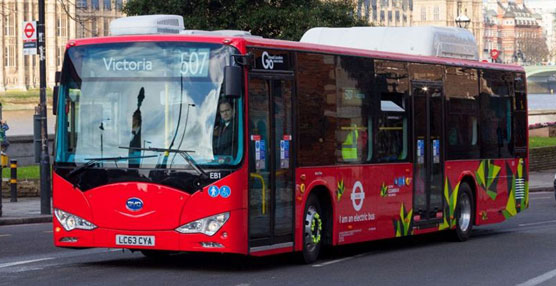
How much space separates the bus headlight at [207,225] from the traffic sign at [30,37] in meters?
12.2

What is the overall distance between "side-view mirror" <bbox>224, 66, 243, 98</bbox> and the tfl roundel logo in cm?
141

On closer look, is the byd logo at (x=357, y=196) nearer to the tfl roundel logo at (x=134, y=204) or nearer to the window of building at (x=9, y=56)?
the tfl roundel logo at (x=134, y=204)

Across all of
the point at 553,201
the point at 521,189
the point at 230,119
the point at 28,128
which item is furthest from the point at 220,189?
the point at 28,128

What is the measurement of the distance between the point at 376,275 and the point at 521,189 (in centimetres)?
835

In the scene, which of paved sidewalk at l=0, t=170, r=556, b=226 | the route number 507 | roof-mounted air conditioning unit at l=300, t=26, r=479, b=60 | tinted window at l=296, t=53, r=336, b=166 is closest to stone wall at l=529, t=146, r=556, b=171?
paved sidewalk at l=0, t=170, r=556, b=226

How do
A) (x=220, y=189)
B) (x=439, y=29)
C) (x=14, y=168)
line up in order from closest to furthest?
(x=220, y=189) < (x=439, y=29) < (x=14, y=168)

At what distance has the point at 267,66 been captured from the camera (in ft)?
45.6

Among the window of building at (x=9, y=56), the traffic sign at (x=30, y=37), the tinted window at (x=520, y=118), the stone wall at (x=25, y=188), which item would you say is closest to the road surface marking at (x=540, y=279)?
the tinted window at (x=520, y=118)

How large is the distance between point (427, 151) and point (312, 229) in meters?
3.84

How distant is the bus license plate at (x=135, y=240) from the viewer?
13320 mm

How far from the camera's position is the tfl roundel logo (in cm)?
1336

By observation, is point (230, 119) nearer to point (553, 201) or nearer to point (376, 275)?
point (376, 275)

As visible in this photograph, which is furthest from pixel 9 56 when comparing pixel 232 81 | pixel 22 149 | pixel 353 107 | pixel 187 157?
pixel 232 81

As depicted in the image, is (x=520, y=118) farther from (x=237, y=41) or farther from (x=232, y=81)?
(x=232, y=81)
